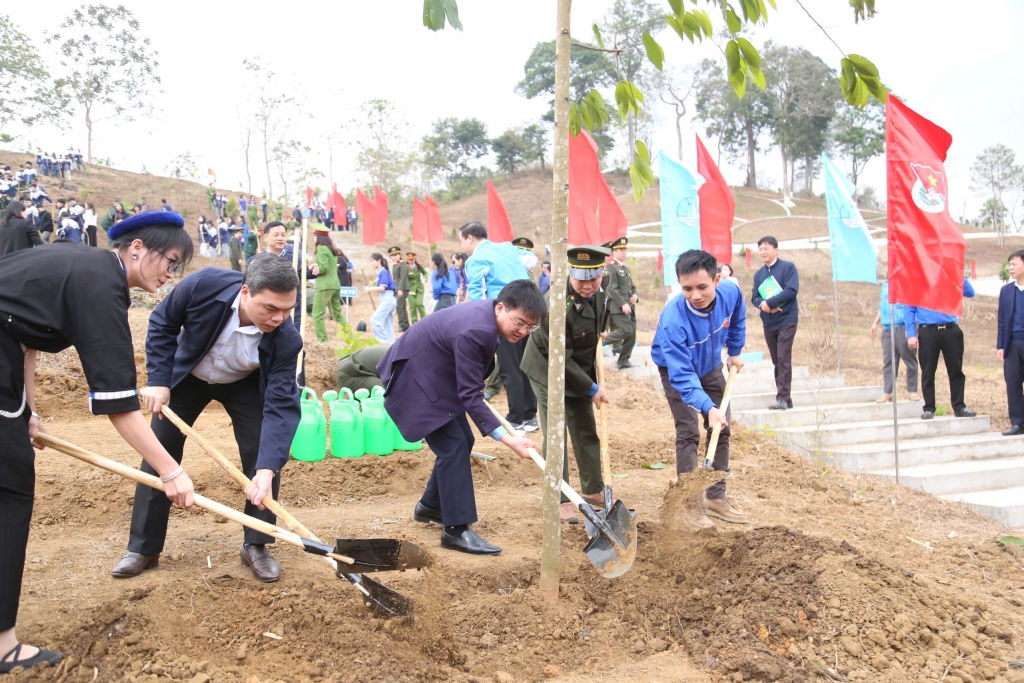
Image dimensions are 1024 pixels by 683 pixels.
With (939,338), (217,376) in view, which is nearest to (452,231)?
(939,338)

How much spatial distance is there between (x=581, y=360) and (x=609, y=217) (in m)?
6.18

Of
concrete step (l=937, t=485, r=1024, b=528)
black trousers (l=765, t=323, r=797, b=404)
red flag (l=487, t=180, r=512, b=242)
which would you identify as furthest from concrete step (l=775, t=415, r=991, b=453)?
red flag (l=487, t=180, r=512, b=242)

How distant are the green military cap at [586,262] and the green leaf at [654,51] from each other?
1.46 m

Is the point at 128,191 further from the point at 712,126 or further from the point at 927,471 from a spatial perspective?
the point at 712,126

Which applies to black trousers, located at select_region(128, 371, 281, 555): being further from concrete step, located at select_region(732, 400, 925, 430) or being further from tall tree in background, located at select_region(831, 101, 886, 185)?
tall tree in background, located at select_region(831, 101, 886, 185)

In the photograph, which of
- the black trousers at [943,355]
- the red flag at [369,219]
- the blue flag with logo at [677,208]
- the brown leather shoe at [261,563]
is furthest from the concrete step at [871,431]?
the red flag at [369,219]

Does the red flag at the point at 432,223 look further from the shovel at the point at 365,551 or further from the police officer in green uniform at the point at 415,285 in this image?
the shovel at the point at 365,551

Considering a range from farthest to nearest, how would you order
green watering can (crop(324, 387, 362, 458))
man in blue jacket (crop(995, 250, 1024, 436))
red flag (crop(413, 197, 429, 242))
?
red flag (crop(413, 197, 429, 242)) → man in blue jacket (crop(995, 250, 1024, 436)) → green watering can (crop(324, 387, 362, 458))

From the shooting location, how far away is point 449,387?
4035 millimetres

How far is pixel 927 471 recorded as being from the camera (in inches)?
247

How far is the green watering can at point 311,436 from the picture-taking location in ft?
17.6

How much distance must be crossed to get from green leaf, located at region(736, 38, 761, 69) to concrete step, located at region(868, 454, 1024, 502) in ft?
15.7

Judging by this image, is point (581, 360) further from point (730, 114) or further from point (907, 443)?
point (730, 114)

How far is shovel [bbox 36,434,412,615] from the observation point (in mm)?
2932
